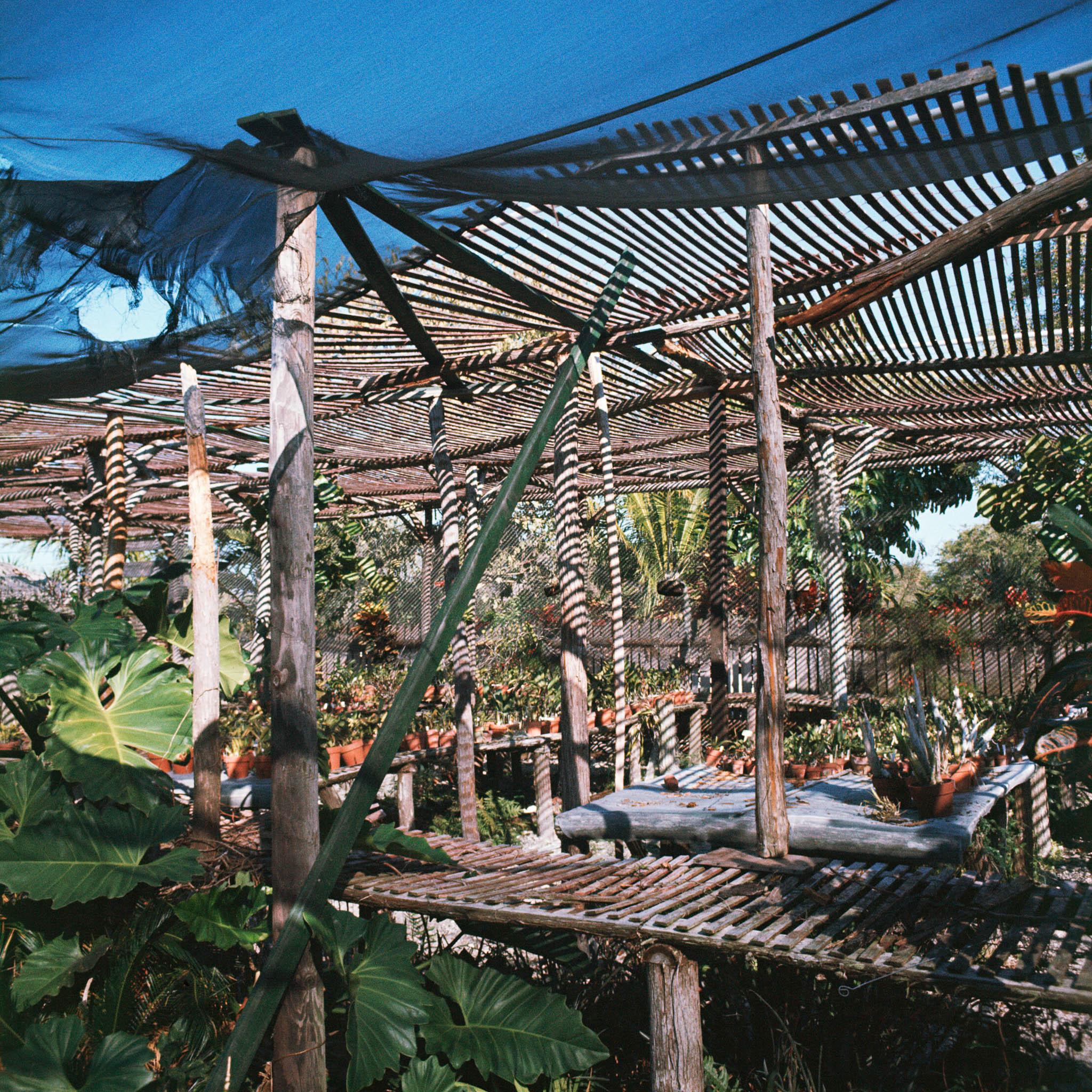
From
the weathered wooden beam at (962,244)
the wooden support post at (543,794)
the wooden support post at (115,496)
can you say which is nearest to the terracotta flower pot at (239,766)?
the wooden support post at (115,496)

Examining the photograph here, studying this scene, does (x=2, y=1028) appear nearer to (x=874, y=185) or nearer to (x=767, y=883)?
(x=767, y=883)

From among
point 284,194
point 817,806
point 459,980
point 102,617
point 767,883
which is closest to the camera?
point 284,194

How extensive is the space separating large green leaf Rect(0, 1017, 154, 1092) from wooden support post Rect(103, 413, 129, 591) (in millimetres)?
4064

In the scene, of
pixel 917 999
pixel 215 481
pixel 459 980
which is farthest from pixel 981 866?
pixel 215 481

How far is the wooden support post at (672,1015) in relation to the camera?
2.70 meters

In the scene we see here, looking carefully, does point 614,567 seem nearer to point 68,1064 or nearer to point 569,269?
point 569,269

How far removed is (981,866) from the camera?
5066 mm

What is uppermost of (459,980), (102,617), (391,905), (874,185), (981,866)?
(874,185)

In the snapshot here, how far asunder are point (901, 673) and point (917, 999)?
7823mm

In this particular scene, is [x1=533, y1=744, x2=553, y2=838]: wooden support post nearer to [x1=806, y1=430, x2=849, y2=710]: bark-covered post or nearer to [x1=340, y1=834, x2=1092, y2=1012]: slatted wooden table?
[x1=806, y1=430, x2=849, y2=710]: bark-covered post

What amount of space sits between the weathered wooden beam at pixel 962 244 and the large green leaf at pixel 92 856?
2.93 meters

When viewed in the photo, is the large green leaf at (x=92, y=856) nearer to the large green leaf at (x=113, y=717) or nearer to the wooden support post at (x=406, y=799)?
the large green leaf at (x=113, y=717)

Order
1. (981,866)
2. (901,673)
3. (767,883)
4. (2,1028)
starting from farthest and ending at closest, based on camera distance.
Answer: (901,673), (981,866), (767,883), (2,1028)

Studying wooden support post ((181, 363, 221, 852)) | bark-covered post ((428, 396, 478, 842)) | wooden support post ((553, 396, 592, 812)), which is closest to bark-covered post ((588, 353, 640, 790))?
wooden support post ((553, 396, 592, 812))
